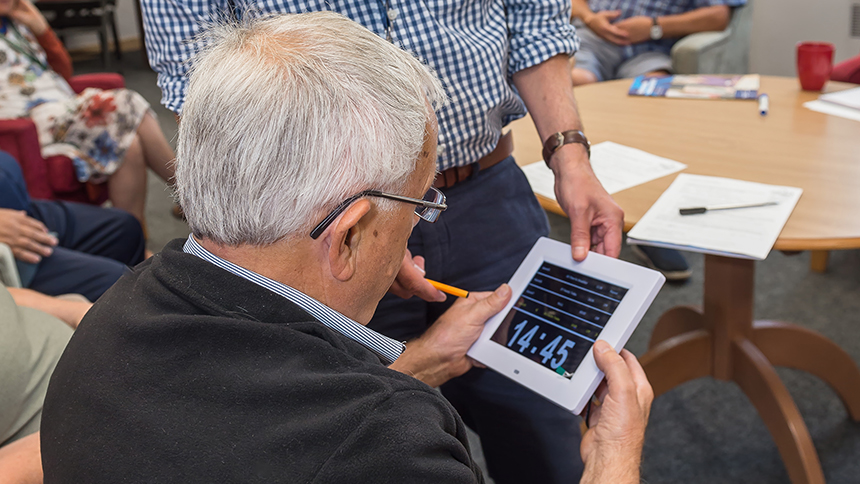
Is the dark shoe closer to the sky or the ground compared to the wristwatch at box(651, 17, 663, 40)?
closer to the ground

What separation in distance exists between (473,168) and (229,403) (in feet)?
2.13

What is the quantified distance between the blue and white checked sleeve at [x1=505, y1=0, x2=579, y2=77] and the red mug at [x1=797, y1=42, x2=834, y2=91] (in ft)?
3.38

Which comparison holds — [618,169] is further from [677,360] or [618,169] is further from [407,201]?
[407,201]

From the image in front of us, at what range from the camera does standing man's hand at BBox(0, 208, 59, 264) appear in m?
1.72

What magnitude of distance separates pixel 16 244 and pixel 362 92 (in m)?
1.42

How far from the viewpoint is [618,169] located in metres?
1.49

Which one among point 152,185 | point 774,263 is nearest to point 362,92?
point 774,263

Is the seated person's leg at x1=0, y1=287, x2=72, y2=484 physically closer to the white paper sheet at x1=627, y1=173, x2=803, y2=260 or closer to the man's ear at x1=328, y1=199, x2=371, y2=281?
the man's ear at x1=328, y1=199, x2=371, y2=281

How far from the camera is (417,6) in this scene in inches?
39.7

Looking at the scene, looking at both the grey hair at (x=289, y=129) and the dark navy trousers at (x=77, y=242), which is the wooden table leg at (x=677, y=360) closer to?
the grey hair at (x=289, y=129)

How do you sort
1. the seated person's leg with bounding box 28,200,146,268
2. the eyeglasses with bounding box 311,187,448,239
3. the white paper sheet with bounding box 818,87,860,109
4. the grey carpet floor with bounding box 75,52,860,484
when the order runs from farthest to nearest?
the seated person's leg with bounding box 28,200,146,268 < the white paper sheet with bounding box 818,87,860,109 < the grey carpet floor with bounding box 75,52,860,484 < the eyeglasses with bounding box 311,187,448,239

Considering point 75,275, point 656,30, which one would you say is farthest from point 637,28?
point 75,275

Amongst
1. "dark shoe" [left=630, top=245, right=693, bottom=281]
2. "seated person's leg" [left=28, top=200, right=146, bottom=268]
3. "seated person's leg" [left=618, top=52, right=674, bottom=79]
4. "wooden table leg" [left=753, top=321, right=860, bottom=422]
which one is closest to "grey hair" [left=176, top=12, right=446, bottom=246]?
"wooden table leg" [left=753, top=321, right=860, bottom=422]

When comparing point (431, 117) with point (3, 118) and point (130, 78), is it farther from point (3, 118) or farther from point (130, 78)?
point (130, 78)
